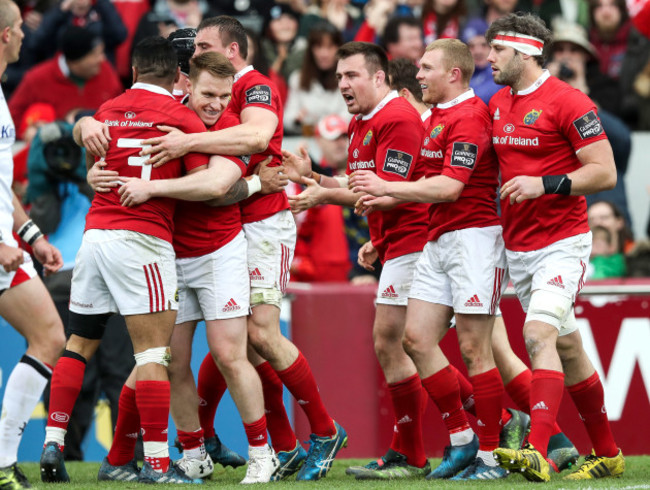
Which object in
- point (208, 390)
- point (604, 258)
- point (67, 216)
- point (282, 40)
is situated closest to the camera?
point (208, 390)

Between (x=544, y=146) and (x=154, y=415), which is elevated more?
(x=544, y=146)

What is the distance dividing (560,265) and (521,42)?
130 centimetres

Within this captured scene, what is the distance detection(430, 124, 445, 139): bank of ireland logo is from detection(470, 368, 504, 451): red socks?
1404 mm

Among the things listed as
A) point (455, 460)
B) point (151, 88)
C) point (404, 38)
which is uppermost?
point (404, 38)

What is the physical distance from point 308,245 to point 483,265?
329cm

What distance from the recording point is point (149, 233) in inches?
259

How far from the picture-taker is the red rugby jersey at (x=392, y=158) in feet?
23.2

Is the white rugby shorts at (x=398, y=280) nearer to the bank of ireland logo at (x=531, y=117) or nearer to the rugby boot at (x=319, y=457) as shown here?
the rugby boot at (x=319, y=457)

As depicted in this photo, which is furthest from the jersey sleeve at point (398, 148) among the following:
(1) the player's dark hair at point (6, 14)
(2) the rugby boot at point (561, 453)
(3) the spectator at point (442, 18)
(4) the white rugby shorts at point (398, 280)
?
(3) the spectator at point (442, 18)

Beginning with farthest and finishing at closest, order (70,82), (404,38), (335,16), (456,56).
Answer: (335,16)
(70,82)
(404,38)
(456,56)

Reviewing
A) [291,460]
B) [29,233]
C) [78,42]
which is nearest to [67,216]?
[29,233]

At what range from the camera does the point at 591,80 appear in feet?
38.6

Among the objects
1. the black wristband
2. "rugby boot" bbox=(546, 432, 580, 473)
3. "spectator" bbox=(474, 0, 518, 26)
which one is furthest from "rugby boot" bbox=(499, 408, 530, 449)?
"spectator" bbox=(474, 0, 518, 26)

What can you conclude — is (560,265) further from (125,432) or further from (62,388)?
(62,388)
